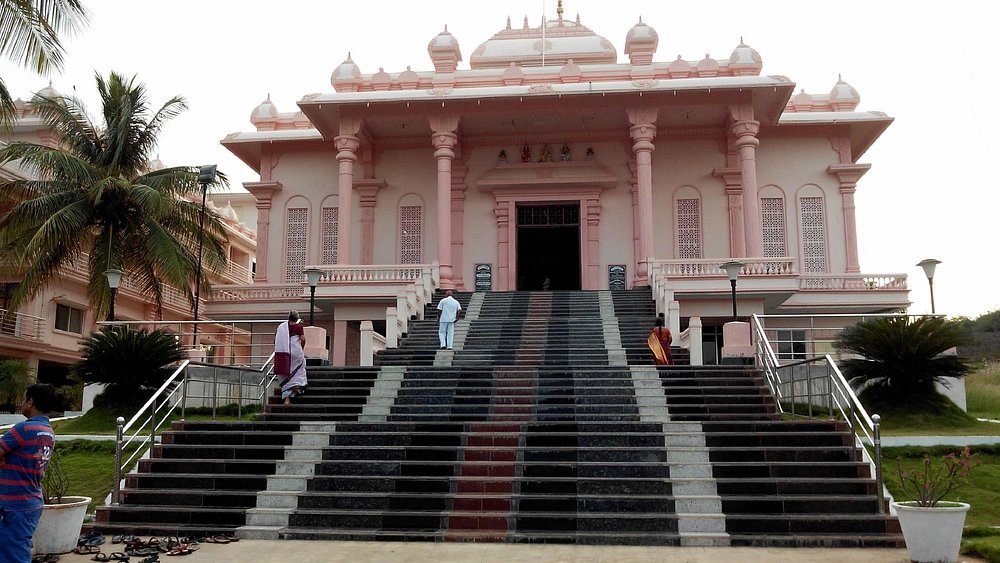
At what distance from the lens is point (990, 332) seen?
144 feet

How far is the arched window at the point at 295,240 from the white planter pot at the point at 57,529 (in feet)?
58.2

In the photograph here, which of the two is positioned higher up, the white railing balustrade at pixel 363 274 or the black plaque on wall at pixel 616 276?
the black plaque on wall at pixel 616 276

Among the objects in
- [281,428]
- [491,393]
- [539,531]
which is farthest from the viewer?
[491,393]

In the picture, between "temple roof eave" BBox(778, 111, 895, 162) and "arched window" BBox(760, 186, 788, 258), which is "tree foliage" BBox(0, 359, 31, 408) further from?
"temple roof eave" BBox(778, 111, 895, 162)

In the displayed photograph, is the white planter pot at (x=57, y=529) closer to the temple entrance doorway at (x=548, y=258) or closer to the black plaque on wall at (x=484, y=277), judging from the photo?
the black plaque on wall at (x=484, y=277)

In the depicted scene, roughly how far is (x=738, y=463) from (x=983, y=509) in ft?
8.88

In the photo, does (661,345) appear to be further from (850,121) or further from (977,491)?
(850,121)

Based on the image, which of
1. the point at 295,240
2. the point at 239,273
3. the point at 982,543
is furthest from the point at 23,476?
the point at 239,273

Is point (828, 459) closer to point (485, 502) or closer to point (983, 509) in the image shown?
point (983, 509)

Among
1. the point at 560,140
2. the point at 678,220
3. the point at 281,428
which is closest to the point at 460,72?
the point at 560,140

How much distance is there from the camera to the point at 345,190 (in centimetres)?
2344

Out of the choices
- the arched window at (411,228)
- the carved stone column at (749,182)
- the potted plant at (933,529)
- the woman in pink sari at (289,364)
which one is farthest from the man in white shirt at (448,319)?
the potted plant at (933,529)

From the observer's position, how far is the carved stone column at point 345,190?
23.2 m

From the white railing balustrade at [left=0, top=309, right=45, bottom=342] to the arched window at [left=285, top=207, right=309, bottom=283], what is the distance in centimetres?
867
